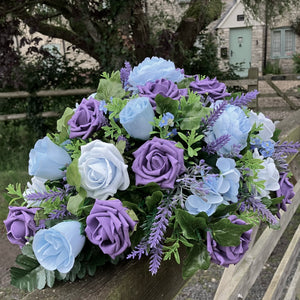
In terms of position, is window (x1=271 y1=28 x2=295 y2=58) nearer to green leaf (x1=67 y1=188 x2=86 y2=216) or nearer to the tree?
the tree

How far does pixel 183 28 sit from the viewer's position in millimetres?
5969

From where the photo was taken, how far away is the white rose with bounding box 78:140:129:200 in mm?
766

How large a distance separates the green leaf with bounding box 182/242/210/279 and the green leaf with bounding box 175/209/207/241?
0.10 feet

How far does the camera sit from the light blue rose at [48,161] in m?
0.84

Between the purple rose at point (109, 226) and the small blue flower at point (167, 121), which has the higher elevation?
the small blue flower at point (167, 121)

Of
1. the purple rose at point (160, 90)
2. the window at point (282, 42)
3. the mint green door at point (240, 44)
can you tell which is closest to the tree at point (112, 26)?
the purple rose at point (160, 90)

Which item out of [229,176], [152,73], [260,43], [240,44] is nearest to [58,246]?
[229,176]

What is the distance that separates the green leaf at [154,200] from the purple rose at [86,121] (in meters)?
0.22

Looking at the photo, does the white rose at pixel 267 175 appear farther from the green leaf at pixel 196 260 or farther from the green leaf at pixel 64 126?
the green leaf at pixel 64 126

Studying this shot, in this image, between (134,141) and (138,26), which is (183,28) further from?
(134,141)

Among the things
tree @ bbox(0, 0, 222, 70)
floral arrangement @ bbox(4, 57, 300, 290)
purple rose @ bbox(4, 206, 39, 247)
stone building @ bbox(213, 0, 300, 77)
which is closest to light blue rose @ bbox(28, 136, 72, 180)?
floral arrangement @ bbox(4, 57, 300, 290)

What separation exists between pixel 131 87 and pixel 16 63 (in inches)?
173

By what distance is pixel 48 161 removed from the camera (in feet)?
2.76

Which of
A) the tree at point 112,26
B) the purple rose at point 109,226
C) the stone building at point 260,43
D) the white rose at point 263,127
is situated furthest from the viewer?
the stone building at point 260,43
